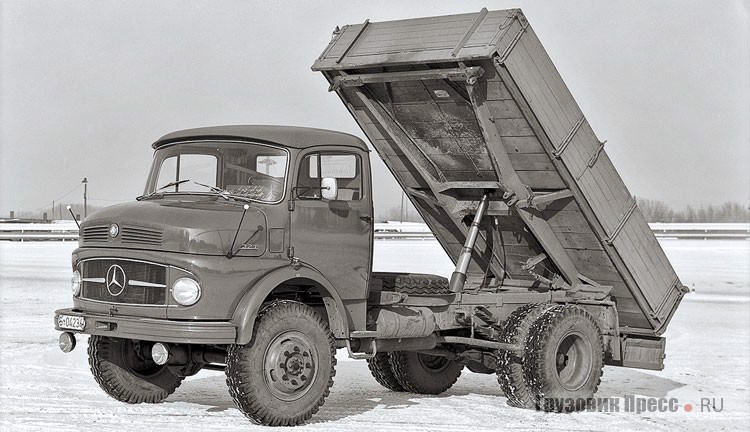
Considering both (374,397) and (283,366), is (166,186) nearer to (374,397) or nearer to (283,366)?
(283,366)

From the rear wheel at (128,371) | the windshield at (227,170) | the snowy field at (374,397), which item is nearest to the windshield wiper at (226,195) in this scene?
the windshield at (227,170)

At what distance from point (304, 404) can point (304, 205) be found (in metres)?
1.77

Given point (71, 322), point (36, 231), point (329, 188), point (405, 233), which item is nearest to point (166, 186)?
point (71, 322)

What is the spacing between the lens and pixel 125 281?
9086mm

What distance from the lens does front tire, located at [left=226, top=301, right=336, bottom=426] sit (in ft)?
29.0

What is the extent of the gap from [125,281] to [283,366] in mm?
1525

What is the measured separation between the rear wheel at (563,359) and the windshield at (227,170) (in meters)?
3.14

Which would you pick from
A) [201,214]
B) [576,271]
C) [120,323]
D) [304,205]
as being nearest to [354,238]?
[304,205]

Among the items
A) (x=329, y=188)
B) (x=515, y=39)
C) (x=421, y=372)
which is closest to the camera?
(x=329, y=188)

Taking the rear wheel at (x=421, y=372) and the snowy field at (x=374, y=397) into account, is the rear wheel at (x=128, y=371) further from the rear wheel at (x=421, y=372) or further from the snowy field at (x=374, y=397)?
the rear wheel at (x=421, y=372)

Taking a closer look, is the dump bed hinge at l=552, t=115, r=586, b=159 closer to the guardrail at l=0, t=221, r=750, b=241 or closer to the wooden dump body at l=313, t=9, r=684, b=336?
the wooden dump body at l=313, t=9, r=684, b=336

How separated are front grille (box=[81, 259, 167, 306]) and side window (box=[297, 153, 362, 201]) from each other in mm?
1540

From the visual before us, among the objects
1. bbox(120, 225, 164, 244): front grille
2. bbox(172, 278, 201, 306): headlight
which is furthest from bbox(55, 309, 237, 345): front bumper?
bbox(120, 225, 164, 244): front grille

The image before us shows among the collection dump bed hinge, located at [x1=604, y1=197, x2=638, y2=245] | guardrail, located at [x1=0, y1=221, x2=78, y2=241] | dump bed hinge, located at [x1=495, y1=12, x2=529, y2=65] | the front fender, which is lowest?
the front fender
